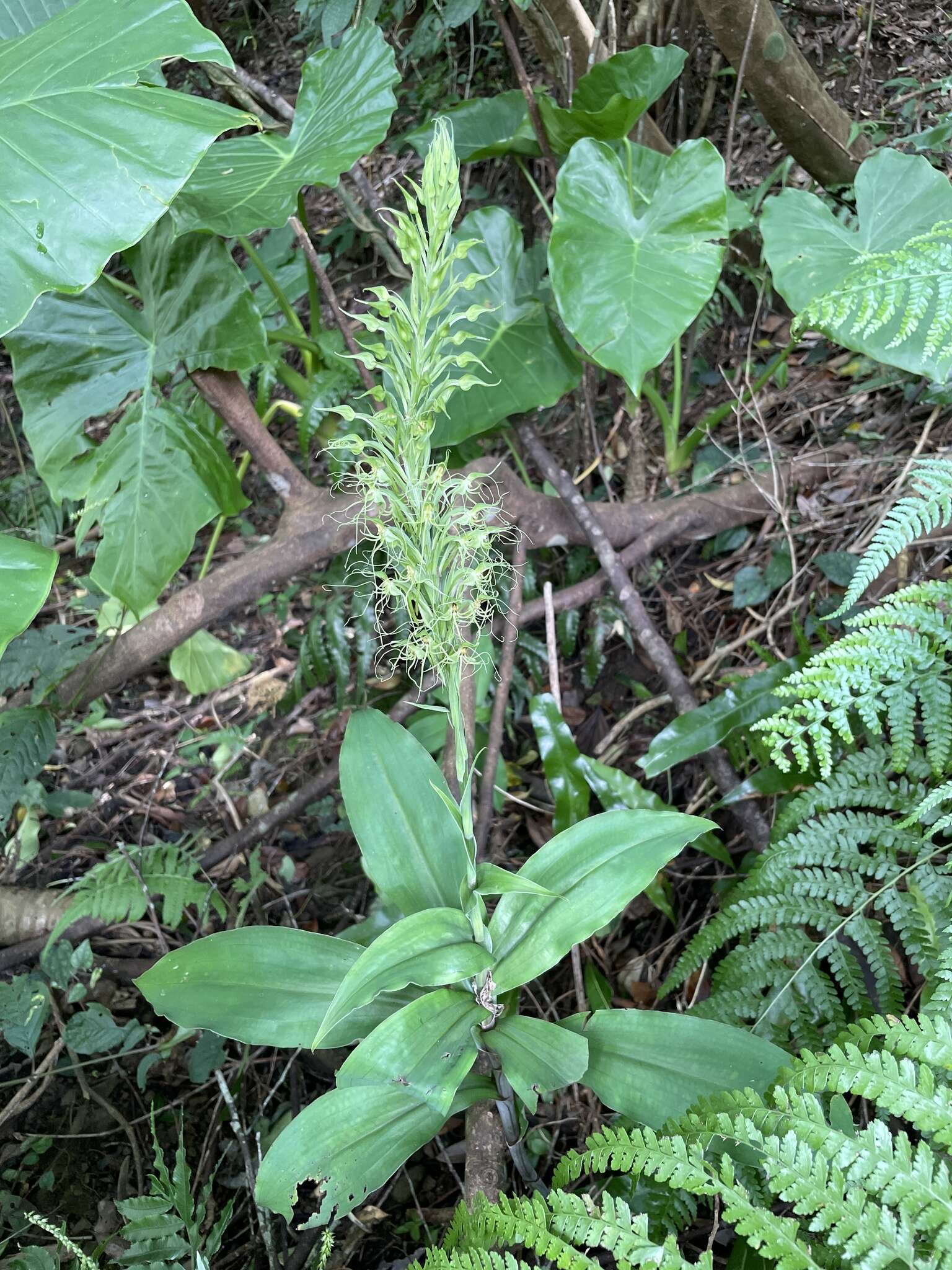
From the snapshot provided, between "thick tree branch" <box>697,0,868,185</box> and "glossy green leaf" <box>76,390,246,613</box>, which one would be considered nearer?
"glossy green leaf" <box>76,390,246,613</box>

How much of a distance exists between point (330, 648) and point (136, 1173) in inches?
53.1

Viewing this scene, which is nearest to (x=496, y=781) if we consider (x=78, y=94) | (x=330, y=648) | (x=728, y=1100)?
(x=330, y=648)

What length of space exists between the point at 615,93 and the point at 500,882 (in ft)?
6.70

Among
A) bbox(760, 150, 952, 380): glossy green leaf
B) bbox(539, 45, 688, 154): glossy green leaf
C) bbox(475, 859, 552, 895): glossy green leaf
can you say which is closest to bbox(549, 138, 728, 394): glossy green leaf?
bbox(539, 45, 688, 154): glossy green leaf

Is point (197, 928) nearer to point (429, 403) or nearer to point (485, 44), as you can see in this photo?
point (429, 403)

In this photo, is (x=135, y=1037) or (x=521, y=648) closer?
(x=135, y=1037)

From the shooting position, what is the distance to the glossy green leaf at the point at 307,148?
190cm

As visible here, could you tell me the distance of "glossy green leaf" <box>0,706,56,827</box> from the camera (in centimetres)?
201

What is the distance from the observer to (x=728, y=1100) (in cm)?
107

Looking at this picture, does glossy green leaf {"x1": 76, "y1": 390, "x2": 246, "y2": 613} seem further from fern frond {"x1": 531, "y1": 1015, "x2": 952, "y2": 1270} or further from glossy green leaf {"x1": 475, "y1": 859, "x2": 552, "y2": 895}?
fern frond {"x1": 531, "y1": 1015, "x2": 952, "y2": 1270}

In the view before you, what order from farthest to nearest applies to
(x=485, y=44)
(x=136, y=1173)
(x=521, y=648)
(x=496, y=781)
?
(x=485, y=44) < (x=521, y=648) < (x=496, y=781) < (x=136, y=1173)

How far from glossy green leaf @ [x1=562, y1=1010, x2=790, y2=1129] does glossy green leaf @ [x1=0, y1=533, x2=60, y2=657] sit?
1.05m

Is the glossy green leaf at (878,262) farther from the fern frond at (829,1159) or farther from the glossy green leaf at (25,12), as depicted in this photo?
the glossy green leaf at (25,12)

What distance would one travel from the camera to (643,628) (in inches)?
83.1
